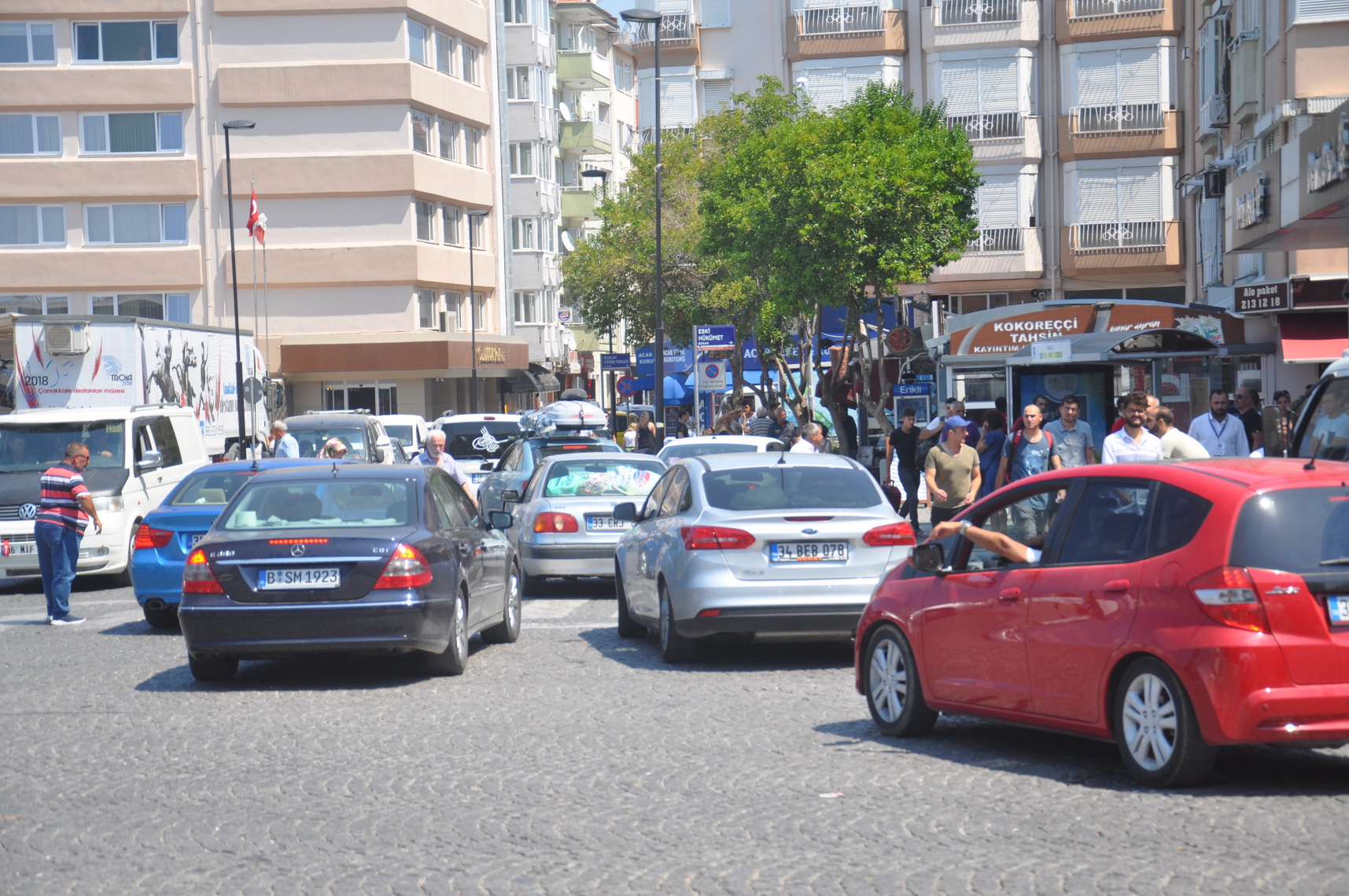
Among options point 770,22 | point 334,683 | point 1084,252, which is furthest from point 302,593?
point 770,22

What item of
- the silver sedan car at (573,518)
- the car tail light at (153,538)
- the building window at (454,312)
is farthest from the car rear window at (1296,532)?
the building window at (454,312)

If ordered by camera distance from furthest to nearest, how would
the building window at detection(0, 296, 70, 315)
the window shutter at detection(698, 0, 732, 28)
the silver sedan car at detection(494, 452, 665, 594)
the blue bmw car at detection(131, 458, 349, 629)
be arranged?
the building window at detection(0, 296, 70, 315) → the window shutter at detection(698, 0, 732, 28) → the silver sedan car at detection(494, 452, 665, 594) → the blue bmw car at detection(131, 458, 349, 629)

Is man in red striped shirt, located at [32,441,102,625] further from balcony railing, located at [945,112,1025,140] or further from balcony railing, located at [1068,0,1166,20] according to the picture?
balcony railing, located at [1068,0,1166,20]

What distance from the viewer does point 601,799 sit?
7.38 meters

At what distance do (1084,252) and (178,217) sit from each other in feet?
96.3

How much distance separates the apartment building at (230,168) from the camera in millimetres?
55406

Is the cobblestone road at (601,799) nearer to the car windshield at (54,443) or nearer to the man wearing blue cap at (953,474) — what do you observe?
the man wearing blue cap at (953,474)

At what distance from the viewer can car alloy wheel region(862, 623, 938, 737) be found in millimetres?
8750

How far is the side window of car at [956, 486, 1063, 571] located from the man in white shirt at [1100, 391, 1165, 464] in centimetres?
522

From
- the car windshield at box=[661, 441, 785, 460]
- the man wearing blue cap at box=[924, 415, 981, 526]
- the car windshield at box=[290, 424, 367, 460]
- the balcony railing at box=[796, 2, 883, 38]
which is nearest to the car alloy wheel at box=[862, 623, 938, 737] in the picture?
the man wearing blue cap at box=[924, 415, 981, 526]

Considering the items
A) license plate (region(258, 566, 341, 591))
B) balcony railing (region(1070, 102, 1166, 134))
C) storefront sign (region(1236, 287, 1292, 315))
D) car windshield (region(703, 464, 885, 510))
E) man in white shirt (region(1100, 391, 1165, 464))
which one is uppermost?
balcony railing (region(1070, 102, 1166, 134))

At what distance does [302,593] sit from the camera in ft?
36.0

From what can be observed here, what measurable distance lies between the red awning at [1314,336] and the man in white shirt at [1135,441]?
32.3 feet

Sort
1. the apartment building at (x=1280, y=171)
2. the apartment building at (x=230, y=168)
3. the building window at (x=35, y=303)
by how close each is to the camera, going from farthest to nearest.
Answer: the building window at (x=35, y=303)
the apartment building at (x=230, y=168)
the apartment building at (x=1280, y=171)
